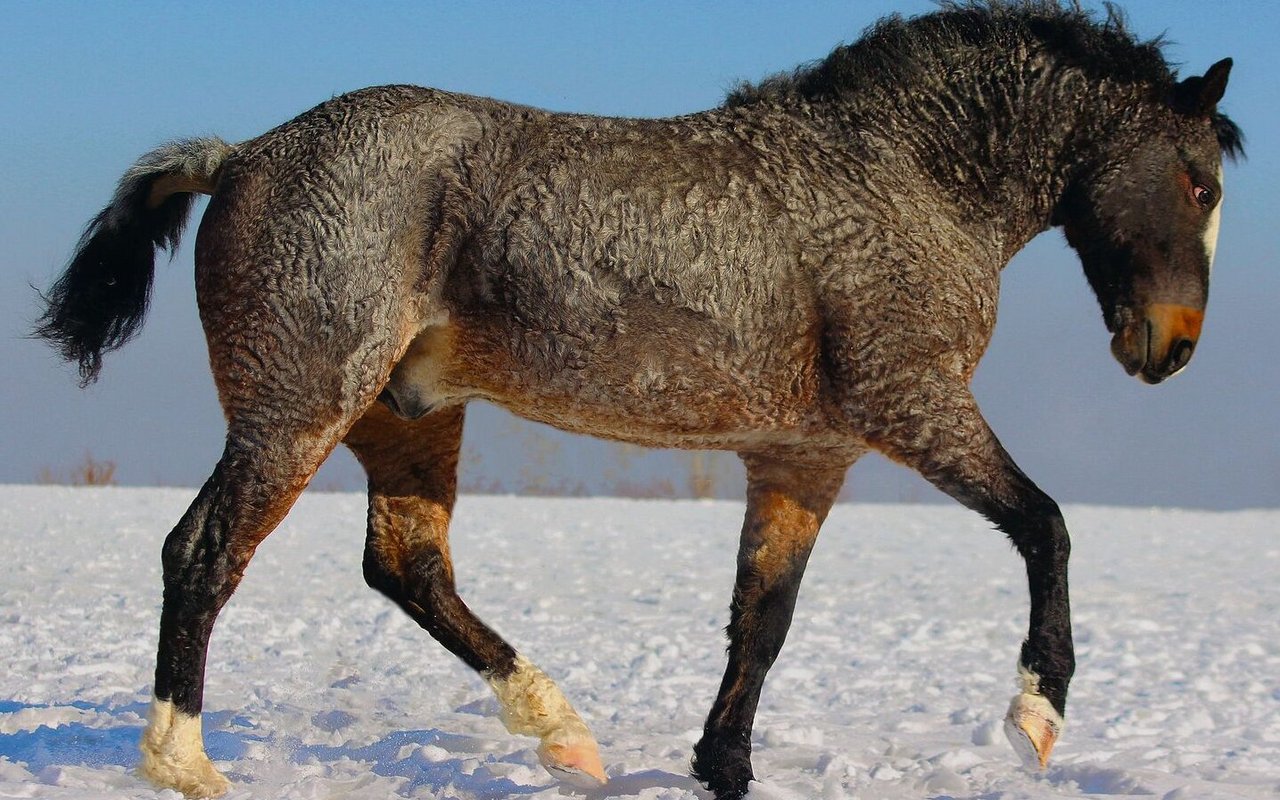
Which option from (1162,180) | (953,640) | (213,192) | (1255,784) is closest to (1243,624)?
(953,640)

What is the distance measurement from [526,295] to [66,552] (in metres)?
7.92

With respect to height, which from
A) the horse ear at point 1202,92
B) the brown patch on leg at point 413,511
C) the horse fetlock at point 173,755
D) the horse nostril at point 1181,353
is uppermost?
the horse ear at point 1202,92

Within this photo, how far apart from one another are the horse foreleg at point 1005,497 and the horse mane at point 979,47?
1.21 m

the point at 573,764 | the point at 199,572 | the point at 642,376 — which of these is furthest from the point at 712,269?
the point at 199,572

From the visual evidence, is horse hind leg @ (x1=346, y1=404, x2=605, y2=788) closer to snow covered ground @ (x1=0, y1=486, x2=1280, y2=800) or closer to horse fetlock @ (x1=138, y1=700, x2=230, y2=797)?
snow covered ground @ (x1=0, y1=486, x2=1280, y2=800)

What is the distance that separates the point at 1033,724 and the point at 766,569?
116 cm

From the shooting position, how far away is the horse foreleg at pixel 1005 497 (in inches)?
156

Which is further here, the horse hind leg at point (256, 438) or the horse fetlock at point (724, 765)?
the horse fetlock at point (724, 765)

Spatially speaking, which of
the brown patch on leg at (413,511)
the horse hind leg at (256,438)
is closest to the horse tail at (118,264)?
the horse hind leg at (256,438)

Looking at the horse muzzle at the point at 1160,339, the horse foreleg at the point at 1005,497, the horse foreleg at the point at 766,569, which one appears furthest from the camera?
the horse foreleg at the point at 766,569

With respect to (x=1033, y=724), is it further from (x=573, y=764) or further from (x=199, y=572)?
(x=199, y=572)

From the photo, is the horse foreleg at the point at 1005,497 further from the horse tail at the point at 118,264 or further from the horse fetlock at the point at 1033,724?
the horse tail at the point at 118,264

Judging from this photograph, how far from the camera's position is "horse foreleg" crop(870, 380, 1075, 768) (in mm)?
3965

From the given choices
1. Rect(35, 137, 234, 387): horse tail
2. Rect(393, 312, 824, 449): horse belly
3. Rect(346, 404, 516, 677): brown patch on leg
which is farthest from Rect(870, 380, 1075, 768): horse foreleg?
Rect(35, 137, 234, 387): horse tail
